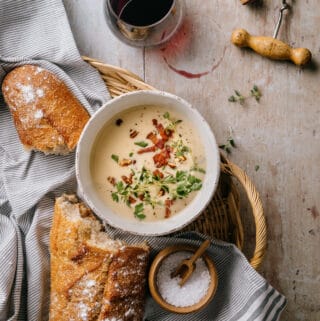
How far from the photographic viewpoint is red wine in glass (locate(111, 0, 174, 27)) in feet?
5.56

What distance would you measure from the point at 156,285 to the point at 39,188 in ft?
1.53

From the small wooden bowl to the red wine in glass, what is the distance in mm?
701

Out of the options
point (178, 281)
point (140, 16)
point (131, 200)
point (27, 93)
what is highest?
point (140, 16)

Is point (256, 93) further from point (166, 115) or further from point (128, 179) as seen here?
point (128, 179)

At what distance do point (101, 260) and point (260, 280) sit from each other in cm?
48

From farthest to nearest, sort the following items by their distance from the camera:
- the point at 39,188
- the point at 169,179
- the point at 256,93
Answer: the point at 256,93, the point at 39,188, the point at 169,179

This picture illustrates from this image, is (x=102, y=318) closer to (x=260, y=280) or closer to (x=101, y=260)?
(x=101, y=260)

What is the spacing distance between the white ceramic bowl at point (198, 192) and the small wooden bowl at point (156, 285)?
81mm

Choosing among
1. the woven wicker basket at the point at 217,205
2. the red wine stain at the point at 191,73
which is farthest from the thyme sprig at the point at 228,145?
the red wine stain at the point at 191,73

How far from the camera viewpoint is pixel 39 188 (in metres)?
1.70

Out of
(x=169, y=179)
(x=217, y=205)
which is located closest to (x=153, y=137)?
(x=169, y=179)

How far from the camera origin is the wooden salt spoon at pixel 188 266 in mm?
1589

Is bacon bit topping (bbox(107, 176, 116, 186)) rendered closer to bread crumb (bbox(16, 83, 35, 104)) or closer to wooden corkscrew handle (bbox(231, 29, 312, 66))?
bread crumb (bbox(16, 83, 35, 104))

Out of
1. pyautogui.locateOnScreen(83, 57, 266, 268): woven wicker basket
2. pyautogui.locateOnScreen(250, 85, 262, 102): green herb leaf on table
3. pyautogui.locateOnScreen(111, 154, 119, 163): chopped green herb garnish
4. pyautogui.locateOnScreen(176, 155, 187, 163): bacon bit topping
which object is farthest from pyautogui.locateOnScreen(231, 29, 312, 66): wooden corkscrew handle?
pyautogui.locateOnScreen(111, 154, 119, 163): chopped green herb garnish
